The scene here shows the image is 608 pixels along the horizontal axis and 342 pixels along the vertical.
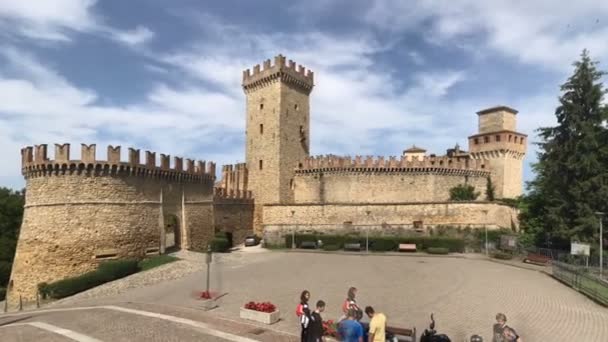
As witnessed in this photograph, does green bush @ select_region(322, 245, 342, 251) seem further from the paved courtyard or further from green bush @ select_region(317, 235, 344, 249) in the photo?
the paved courtyard

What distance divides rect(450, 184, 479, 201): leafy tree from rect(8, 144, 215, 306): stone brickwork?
27.3m

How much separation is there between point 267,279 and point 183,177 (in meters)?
13.8

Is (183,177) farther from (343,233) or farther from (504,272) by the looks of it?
(504,272)

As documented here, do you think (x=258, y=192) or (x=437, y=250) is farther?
(x=258, y=192)

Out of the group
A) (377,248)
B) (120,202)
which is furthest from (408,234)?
(120,202)

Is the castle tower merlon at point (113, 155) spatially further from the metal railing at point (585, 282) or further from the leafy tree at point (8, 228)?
the metal railing at point (585, 282)

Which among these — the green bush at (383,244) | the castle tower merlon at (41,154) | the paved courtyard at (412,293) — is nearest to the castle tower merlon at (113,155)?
the castle tower merlon at (41,154)

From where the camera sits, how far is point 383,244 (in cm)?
3011

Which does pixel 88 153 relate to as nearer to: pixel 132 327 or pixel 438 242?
pixel 132 327

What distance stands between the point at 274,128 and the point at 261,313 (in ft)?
91.3

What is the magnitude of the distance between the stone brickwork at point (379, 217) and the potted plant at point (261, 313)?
22.3 m

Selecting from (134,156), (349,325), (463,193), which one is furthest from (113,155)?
(463,193)

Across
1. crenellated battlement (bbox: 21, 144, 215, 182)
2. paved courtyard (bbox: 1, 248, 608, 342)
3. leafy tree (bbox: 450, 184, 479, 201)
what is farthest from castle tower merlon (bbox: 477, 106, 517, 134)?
crenellated battlement (bbox: 21, 144, 215, 182)

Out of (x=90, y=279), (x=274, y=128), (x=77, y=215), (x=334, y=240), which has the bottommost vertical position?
(x=90, y=279)
